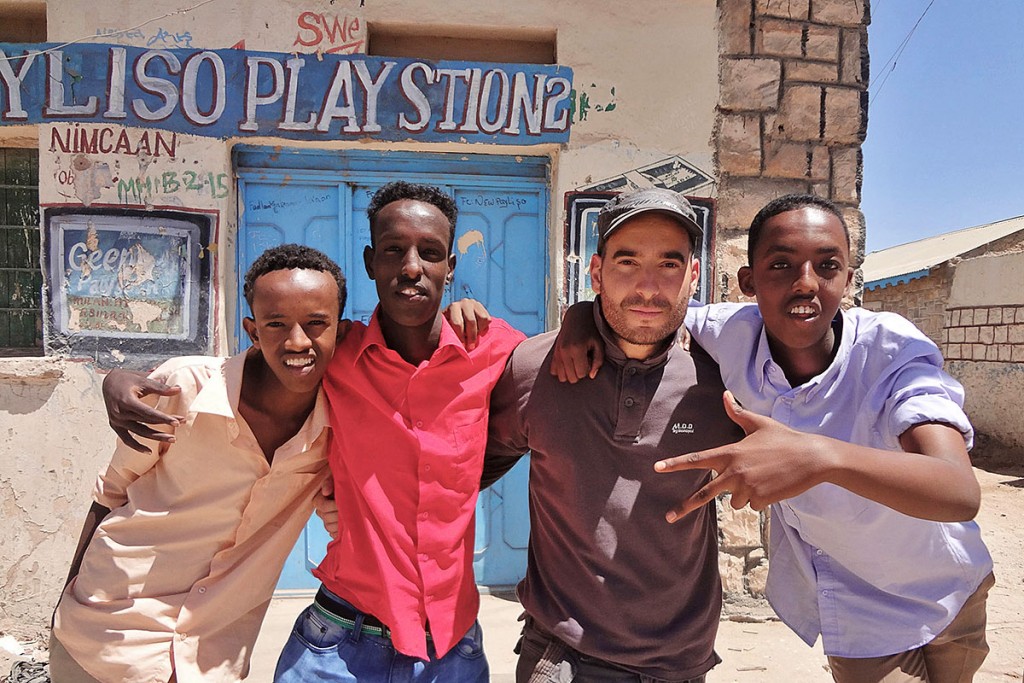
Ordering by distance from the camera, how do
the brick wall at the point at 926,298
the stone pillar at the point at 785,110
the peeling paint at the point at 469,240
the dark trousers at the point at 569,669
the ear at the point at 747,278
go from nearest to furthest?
1. the dark trousers at the point at 569,669
2. the ear at the point at 747,278
3. the stone pillar at the point at 785,110
4. the peeling paint at the point at 469,240
5. the brick wall at the point at 926,298

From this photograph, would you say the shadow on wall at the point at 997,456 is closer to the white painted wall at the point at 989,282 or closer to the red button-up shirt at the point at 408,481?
the white painted wall at the point at 989,282

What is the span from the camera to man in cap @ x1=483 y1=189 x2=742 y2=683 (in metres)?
1.66

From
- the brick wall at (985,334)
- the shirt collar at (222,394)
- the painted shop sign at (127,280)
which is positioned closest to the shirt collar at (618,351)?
the shirt collar at (222,394)

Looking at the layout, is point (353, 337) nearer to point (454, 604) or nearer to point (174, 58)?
point (454, 604)

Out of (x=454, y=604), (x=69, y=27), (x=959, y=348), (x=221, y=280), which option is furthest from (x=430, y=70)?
(x=959, y=348)

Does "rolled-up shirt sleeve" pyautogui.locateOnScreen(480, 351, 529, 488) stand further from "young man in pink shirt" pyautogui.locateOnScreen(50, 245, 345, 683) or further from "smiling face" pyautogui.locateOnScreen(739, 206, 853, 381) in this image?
"smiling face" pyautogui.locateOnScreen(739, 206, 853, 381)

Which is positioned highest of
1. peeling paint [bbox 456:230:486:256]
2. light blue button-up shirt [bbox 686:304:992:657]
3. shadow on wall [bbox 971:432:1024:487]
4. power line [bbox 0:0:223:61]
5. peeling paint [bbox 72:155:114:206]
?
power line [bbox 0:0:223:61]

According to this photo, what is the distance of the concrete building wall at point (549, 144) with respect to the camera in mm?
3803

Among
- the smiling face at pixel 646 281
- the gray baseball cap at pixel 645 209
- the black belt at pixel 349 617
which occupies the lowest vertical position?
the black belt at pixel 349 617

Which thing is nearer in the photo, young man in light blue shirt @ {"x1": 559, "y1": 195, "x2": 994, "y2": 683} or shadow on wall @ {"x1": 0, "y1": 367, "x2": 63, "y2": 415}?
young man in light blue shirt @ {"x1": 559, "y1": 195, "x2": 994, "y2": 683}

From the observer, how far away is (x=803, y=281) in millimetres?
1772

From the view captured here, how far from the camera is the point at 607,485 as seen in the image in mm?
1695

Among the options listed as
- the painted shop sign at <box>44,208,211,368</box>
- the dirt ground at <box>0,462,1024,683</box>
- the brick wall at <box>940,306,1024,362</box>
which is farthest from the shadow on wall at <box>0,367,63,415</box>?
the brick wall at <box>940,306,1024,362</box>

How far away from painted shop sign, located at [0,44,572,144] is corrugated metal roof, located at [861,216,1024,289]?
7.40 meters
